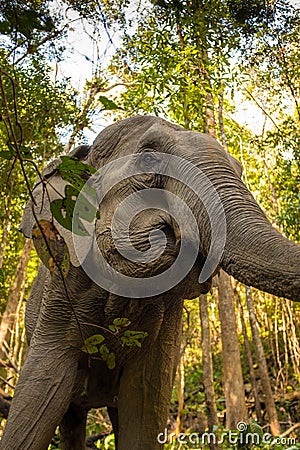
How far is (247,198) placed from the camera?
185 centimetres

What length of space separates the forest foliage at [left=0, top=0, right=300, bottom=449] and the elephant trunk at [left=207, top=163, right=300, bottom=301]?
0.48 metres

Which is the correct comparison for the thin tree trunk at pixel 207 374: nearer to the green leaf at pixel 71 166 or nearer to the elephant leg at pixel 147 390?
the elephant leg at pixel 147 390

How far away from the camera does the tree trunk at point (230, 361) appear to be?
607 centimetres

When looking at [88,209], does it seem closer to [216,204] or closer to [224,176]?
[216,204]

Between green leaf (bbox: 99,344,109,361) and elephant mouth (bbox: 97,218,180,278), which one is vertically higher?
elephant mouth (bbox: 97,218,180,278)

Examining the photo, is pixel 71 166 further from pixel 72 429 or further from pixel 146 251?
pixel 72 429

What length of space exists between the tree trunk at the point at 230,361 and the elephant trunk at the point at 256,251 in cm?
432

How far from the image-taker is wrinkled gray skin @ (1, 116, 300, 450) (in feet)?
5.75

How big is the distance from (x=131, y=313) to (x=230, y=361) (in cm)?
399

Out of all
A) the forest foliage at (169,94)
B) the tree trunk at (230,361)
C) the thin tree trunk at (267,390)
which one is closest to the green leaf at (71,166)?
the forest foliage at (169,94)

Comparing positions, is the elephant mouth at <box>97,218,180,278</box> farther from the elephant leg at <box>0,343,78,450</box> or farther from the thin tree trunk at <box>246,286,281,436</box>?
the thin tree trunk at <box>246,286,281,436</box>

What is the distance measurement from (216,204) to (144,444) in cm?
143

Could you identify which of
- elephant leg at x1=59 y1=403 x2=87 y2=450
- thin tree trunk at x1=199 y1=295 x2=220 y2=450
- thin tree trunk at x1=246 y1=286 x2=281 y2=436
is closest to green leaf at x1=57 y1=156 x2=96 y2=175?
elephant leg at x1=59 y1=403 x2=87 y2=450

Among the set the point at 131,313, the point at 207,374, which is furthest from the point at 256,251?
the point at 207,374
